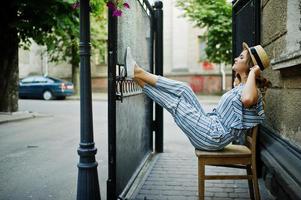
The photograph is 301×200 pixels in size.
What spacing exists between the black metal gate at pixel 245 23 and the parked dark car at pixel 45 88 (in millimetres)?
17239

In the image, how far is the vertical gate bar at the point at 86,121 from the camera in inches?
143

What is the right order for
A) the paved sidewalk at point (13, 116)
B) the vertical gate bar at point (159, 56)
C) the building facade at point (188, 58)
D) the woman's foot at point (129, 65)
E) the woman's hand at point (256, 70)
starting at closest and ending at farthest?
the woman's hand at point (256, 70) < the woman's foot at point (129, 65) < the vertical gate bar at point (159, 56) < the paved sidewalk at point (13, 116) < the building facade at point (188, 58)

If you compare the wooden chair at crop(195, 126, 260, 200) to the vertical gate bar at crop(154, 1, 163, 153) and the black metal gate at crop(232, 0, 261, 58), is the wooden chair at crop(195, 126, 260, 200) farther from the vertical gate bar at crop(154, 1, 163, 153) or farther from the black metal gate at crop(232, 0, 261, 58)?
the vertical gate bar at crop(154, 1, 163, 153)

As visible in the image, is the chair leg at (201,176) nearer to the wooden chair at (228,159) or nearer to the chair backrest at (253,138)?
the wooden chair at (228,159)

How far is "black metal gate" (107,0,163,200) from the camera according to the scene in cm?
395

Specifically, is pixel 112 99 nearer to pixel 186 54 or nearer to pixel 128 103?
pixel 128 103

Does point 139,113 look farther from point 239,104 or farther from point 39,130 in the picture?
point 39,130

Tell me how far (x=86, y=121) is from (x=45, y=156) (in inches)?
142

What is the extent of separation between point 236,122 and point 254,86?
0.42 m

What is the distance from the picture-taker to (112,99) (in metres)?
3.91

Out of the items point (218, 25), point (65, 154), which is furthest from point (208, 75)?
point (65, 154)

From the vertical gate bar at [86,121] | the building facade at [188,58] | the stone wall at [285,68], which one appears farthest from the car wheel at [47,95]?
the vertical gate bar at [86,121]

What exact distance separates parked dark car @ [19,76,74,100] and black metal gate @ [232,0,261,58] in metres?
17.2

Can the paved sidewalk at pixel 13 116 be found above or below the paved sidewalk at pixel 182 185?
above
